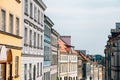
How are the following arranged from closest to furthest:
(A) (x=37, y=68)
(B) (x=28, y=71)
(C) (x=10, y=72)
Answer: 1. (C) (x=10, y=72)
2. (B) (x=28, y=71)
3. (A) (x=37, y=68)

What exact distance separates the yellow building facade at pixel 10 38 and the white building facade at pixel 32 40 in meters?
2.91

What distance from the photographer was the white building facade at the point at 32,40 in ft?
122

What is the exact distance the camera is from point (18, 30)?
32500 millimetres

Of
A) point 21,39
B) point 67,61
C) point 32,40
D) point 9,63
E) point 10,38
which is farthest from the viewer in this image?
Result: point 67,61

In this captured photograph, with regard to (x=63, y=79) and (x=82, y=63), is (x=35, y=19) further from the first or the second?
(x=82, y=63)

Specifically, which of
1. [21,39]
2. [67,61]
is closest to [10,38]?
[21,39]

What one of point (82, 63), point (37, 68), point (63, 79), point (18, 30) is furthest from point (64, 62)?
point (18, 30)

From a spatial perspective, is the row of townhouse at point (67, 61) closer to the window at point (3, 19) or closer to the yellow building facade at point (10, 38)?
the yellow building facade at point (10, 38)

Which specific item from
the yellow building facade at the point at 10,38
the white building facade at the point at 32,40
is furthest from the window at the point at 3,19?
the white building facade at the point at 32,40

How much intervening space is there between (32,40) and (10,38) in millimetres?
13545

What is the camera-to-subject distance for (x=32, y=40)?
4256 centimetres

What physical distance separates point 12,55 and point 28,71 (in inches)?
406

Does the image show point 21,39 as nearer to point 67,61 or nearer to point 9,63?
point 9,63

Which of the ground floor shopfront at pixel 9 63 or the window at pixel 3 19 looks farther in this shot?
the window at pixel 3 19
